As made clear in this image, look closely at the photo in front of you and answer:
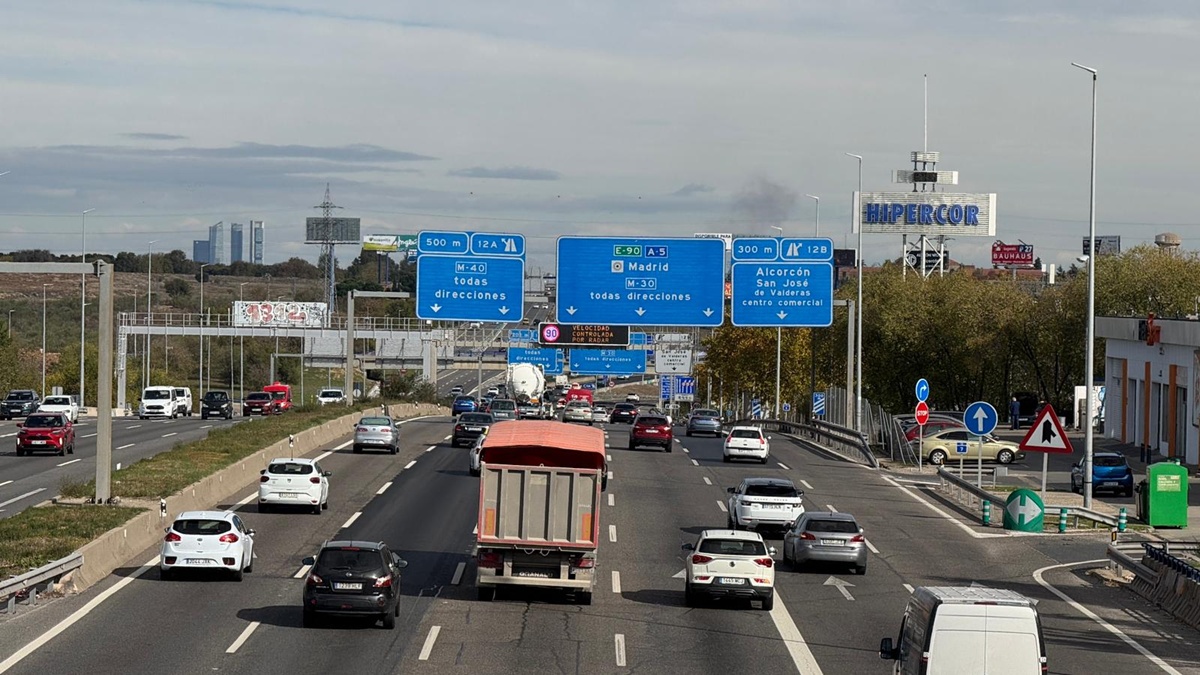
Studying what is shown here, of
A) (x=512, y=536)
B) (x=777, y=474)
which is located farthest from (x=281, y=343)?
(x=512, y=536)

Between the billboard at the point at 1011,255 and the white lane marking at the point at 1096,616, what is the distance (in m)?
141

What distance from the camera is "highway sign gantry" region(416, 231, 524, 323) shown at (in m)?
57.8

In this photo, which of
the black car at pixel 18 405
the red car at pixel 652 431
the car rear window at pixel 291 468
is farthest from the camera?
the black car at pixel 18 405

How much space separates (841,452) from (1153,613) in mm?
37141

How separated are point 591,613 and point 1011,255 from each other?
154882mm

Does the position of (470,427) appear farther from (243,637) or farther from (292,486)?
(243,637)

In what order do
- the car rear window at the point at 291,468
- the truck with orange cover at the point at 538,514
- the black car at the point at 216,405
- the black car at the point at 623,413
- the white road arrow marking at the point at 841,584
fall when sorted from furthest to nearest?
1. the black car at the point at 623,413
2. the black car at the point at 216,405
3. the car rear window at the point at 291,468
4. the white road arrow marking at the point at 841,584
5. the truck with orange cover at the point at 538,514

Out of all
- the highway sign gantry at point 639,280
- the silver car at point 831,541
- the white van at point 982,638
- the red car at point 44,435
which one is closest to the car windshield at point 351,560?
the white van at point 982,638

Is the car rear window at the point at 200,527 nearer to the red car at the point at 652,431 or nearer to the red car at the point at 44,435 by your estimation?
the red car at the point at 44,435

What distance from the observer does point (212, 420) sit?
86438 millimetres

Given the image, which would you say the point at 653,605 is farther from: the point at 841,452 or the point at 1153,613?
the point at 841,452

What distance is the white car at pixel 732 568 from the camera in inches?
1101

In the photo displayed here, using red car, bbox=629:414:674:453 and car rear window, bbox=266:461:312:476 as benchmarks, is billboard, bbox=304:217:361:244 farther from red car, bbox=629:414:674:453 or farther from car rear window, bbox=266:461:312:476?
car rear window, bbox=266:461:312:476

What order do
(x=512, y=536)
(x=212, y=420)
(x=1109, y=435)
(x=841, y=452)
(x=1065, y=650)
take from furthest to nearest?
(x=212, y=420), (x=1109, y=435), (x=841, y=452), (x=512, y=536), (x=1065, y=650)
